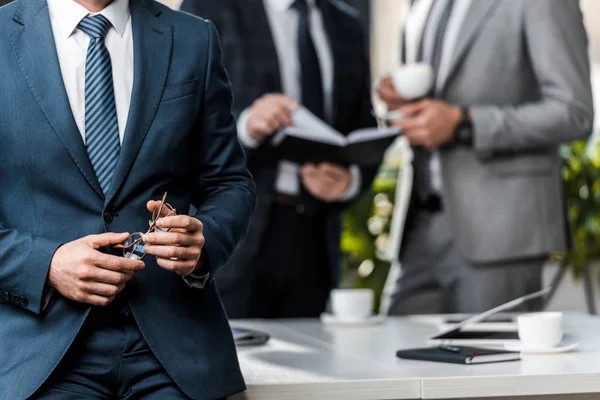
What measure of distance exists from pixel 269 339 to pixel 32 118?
0.91 m

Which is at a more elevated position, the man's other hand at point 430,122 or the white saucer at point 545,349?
the man's other hand at point 430,122

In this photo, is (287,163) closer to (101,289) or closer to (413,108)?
(413,108)

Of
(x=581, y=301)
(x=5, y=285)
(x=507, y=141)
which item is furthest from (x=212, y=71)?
(x=581, y=301)

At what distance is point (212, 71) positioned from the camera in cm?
144

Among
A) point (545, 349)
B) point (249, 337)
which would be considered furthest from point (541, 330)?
point (249, 337)

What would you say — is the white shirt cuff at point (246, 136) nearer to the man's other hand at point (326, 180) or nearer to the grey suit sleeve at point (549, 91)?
the man's other hand at point (326, 180)

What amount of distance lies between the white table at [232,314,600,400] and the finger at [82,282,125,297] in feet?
1.03

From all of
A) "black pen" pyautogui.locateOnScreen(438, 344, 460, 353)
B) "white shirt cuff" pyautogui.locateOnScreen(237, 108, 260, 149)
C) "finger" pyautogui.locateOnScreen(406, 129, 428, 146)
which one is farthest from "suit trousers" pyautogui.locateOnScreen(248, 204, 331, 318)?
"black pen" pyautogui.locateOnScreen(438, 344, 460, 353)

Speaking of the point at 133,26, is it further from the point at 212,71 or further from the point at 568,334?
the point at 568,334

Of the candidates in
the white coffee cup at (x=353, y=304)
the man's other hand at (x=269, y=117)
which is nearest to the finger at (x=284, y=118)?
the man's other hand at (x=269, y=117)

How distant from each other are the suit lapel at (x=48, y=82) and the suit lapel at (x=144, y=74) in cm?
6

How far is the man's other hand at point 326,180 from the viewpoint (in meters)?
3.40

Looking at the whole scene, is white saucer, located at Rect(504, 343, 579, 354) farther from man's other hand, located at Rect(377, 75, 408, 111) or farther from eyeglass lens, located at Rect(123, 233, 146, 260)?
man's other hand, located at Rect(377, 75, 408, 111)

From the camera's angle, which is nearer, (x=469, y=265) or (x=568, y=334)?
(x=568, y=334)
